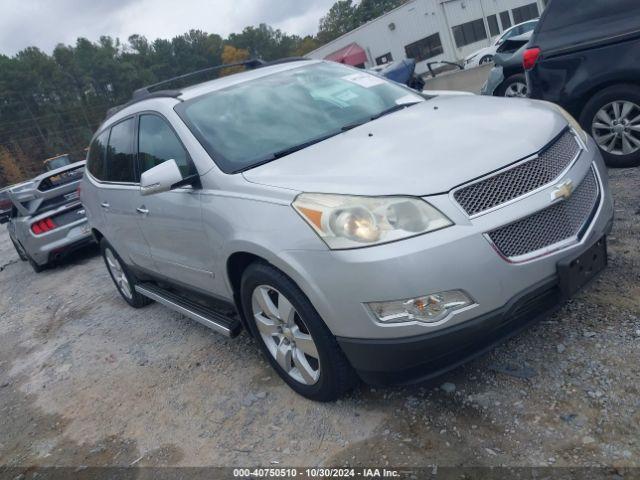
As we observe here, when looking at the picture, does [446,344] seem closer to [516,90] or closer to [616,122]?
[616,122]

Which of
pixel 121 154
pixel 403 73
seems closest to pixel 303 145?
pixel 121 154

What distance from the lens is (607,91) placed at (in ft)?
16.4

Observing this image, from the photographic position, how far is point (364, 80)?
4129 millimetres

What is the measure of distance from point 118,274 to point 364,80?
3.32 m

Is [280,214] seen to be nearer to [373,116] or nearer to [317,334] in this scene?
[317,334]

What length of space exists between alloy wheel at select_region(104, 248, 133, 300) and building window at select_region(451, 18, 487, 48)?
38.7 meters

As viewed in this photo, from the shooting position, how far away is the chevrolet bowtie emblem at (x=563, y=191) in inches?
100

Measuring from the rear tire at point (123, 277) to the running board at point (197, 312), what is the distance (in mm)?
567

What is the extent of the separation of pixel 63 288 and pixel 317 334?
20.2 feet

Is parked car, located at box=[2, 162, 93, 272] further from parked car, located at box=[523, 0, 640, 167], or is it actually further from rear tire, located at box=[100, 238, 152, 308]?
parked car, located at box=[523, 0, 640, 167]

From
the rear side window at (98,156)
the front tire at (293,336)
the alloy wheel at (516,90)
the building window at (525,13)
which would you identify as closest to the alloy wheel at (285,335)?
the front tire at (293,336)

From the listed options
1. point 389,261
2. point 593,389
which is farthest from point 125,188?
point 593,389

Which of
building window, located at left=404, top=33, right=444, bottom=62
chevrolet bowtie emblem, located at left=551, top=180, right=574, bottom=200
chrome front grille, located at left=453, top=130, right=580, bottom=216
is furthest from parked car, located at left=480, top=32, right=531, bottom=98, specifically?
building window, located at left=404, top=33, right=444, bottom=62

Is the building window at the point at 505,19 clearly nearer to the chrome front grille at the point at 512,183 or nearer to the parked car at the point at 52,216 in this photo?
the parked car at the point at 52,216
